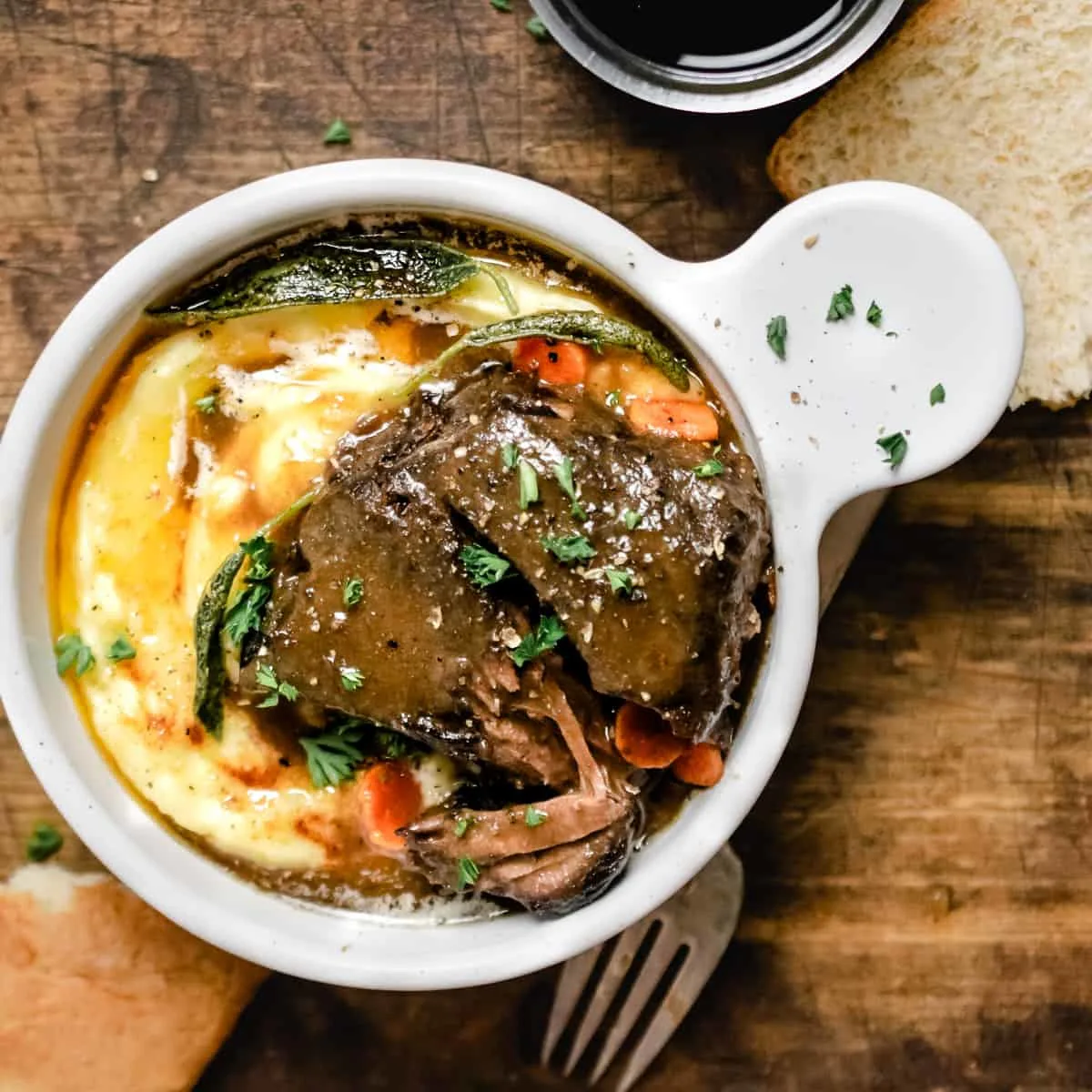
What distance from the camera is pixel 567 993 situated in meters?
3.67

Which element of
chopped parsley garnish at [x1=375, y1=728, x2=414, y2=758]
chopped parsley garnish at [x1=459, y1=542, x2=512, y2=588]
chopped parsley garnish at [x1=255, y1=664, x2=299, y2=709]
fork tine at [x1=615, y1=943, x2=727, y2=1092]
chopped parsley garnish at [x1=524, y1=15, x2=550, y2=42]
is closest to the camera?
chopped parsley garnish at [x1=459, y1=542, x2=512, y2=588]

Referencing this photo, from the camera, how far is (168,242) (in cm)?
290

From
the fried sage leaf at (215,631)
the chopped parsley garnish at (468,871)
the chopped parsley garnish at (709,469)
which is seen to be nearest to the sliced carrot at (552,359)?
the chopped parsley garnish at (709,469)

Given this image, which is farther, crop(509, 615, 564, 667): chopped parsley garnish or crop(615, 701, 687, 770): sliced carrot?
crop(615, 701, 687, 770): sliced carrot

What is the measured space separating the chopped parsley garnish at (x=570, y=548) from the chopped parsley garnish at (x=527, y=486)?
89 mm

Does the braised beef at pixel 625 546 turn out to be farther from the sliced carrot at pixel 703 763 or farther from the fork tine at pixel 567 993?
the fork tine at pixel 567 993

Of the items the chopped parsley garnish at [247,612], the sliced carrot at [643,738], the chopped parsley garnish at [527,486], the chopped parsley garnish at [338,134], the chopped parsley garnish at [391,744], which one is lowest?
the chopped parsley garnish at [391,744]

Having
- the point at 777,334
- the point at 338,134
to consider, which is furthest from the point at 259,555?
the point at 777,334

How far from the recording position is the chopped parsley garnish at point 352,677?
287cm

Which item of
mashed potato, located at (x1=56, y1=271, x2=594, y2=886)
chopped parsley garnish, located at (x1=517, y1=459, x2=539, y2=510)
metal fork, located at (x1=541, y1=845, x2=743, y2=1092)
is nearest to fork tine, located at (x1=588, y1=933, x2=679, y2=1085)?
metal fork, located at (x1=541, y1=845, x2=743, y2=1092)

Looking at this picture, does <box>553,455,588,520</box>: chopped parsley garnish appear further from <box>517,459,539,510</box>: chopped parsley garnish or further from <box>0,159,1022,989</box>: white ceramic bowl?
<box>0,159,1022,989</box>: white ceramic bowl

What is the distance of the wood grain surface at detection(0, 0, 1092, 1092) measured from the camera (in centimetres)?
336

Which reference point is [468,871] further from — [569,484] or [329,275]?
[329,275]

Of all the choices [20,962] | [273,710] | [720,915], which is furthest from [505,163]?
[20,962]
